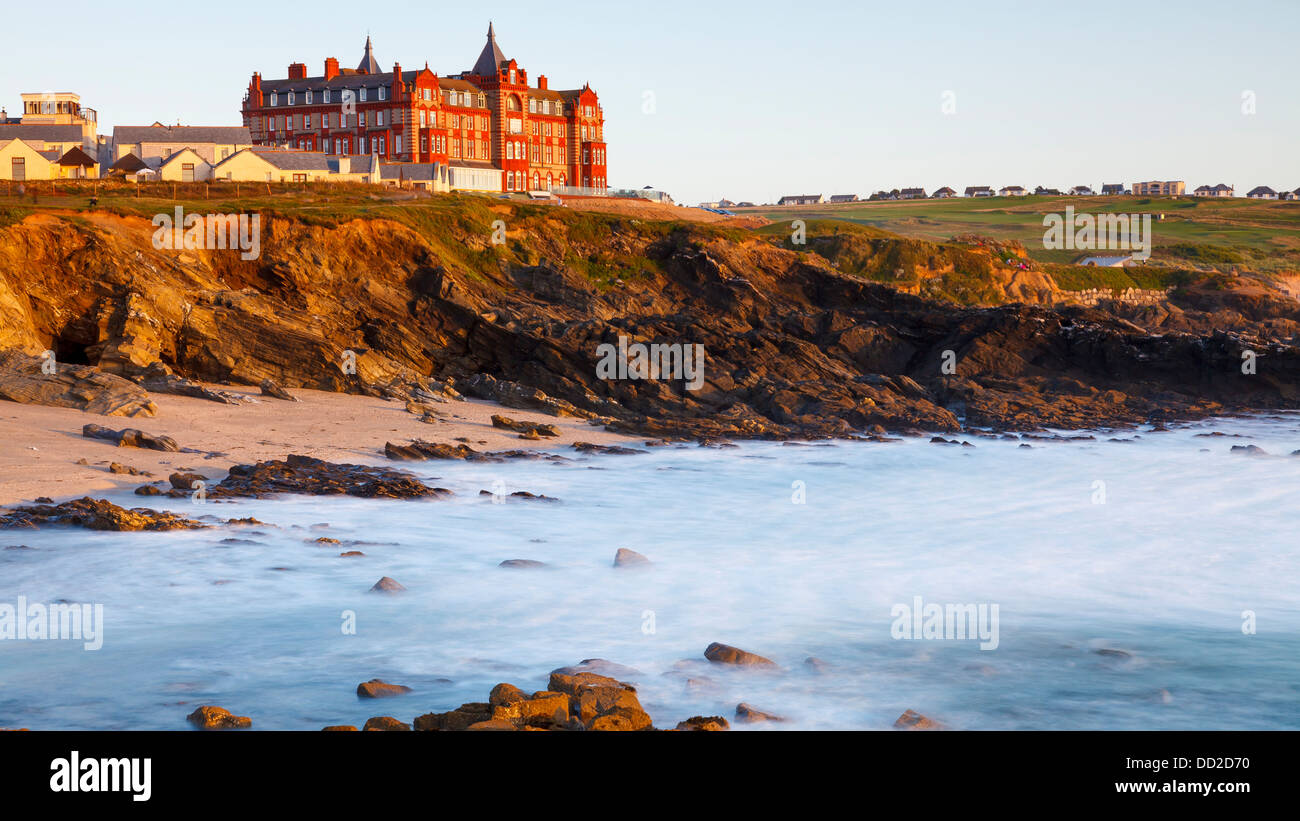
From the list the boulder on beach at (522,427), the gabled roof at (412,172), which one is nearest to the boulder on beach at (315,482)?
the boulder on beach at (522,427)

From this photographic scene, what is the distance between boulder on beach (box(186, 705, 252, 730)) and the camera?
8527 millimetres

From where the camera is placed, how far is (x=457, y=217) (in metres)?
37.0

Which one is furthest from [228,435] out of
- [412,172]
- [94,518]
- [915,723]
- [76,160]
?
[412,172]

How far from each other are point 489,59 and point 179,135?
26998mm

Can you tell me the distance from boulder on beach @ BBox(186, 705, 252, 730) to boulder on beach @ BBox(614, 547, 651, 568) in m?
7.03

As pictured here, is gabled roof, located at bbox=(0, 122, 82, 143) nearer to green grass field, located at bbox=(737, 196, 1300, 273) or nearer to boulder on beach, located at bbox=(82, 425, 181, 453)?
green grass field, located at bbox=(737, 196, 1300, 273)

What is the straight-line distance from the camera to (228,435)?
20453 mm

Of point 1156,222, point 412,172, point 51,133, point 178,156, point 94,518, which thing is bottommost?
point 94,518

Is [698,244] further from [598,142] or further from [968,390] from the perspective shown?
[598,142]

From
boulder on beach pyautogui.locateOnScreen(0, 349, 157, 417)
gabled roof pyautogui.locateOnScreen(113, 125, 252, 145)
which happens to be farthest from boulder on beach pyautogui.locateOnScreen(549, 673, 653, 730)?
gabled roof pyautogui.locateOnScreen(113, 125, 252, 145)

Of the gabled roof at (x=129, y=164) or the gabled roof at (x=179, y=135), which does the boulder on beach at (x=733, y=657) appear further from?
the gabled roof at (x=179, y=135)

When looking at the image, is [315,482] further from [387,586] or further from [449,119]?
[449,119]

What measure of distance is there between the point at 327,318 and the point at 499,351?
4.74 metres
